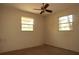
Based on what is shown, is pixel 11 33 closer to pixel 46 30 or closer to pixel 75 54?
pixel 46 30

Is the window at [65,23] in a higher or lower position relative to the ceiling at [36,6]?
lower

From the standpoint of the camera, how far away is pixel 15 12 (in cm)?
196

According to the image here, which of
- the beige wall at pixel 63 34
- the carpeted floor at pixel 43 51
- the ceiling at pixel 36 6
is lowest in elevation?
the carpeted floor at pixel 43 51

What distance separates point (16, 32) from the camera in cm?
198

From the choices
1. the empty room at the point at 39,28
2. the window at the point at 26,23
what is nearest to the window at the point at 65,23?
the empty room at the point at 39,28

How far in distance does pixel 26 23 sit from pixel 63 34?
2.59 ft

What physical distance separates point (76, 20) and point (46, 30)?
632 mm

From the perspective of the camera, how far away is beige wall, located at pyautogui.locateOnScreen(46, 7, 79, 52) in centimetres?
195

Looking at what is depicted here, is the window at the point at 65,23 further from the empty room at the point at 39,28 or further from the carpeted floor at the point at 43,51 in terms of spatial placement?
the carpeted floor at the point at 43,51

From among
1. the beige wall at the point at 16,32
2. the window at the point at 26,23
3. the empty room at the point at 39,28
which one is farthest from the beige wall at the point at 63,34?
the window at the point at 26,23

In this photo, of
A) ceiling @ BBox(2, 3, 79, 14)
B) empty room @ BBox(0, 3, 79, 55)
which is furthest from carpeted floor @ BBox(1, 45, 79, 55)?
ceiling @ BBox(2, 3, 79, 14)

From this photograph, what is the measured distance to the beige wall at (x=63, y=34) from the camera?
195 cm

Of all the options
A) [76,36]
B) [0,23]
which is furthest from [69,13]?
[0,23]

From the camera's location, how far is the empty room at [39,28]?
6.38 feet
